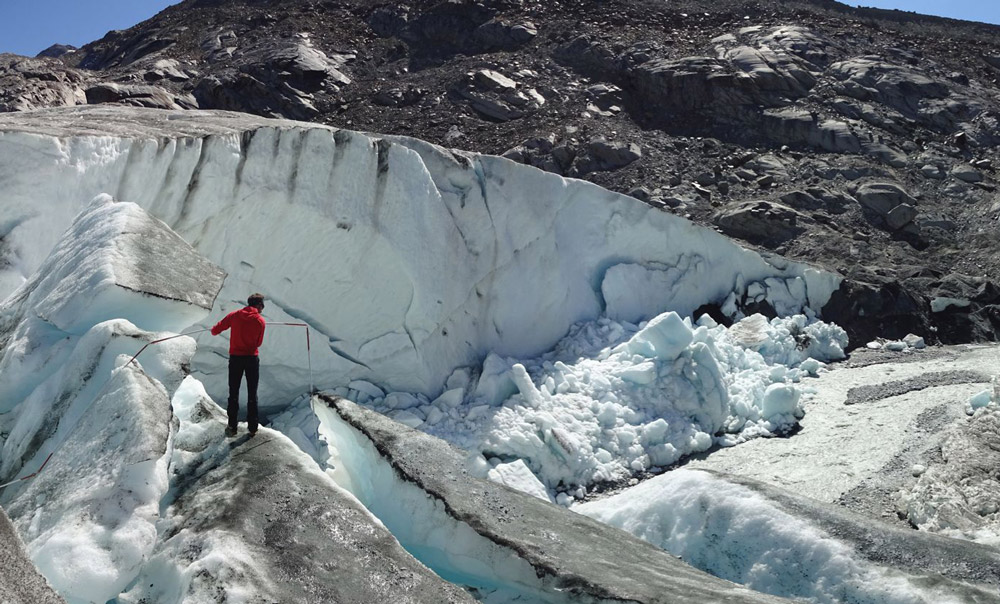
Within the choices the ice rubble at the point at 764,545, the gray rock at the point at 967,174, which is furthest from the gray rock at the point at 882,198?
the ice rubble at the point at 764,545

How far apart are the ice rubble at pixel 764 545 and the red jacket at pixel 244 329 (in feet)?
9.89

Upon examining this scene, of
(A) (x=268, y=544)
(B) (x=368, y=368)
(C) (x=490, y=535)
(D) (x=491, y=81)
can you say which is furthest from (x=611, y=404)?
(D) (x=491, y=81)

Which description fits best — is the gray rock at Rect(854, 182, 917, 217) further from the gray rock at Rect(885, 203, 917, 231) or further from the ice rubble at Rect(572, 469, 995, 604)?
the ice rubble at Rect(572, 469, 995, 604)

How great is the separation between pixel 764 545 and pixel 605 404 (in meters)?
4.69

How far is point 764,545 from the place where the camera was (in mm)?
5375

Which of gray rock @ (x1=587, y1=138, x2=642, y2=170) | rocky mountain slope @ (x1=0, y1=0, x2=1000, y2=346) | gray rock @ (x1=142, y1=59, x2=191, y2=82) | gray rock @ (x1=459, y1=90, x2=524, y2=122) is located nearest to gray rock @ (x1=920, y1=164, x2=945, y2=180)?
rocky mountain slope @ (x1=0, y1=0, x2=1000, y2=346)

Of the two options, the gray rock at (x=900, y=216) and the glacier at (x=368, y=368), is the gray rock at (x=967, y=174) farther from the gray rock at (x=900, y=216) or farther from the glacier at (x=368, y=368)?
the glacier at (x=368, y=368)

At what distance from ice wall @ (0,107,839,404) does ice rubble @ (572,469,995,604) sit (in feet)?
15.3

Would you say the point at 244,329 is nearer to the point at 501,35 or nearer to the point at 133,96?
the point at 133,96

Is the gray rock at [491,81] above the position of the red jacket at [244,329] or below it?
above

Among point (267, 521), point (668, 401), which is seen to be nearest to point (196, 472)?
point (267, 521)

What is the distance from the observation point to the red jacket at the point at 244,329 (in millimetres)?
5043

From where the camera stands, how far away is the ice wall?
827 centimetres

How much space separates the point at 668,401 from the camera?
1032 cm
